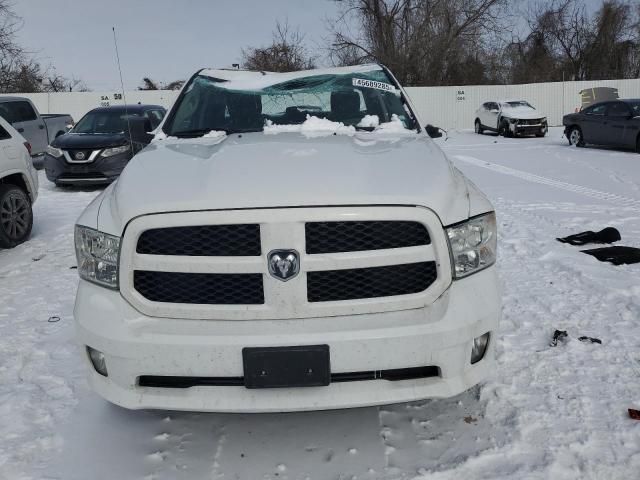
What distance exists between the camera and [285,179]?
234 cm

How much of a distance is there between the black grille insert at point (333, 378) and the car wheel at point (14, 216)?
16.3 ft

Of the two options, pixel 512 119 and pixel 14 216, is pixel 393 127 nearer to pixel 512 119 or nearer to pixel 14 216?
pixel 14 216

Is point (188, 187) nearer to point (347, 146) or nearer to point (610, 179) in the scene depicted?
point (347, 146)

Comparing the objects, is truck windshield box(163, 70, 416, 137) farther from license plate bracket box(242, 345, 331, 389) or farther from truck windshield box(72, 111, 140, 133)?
truck windshield box(72, 111, 140, 133)

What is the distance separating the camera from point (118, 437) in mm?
2617

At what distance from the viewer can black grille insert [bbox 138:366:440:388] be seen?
7.21 feet

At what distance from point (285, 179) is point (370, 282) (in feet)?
1.88

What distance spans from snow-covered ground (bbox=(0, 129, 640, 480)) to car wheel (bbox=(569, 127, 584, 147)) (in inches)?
522

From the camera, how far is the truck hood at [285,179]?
2.20 metres

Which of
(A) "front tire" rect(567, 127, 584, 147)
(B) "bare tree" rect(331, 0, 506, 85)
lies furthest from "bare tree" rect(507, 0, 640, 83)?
(A) "front tire" rect(567, 127, 584, 147)

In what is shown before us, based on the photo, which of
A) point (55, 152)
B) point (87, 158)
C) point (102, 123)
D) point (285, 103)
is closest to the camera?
point (285, 103)

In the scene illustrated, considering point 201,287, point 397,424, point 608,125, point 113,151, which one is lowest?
point 397,424

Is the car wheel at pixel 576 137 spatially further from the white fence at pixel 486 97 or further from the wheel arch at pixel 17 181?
the wheel arch at pixel 17 181

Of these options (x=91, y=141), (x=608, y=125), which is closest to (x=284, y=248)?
(x=91, y=141)
